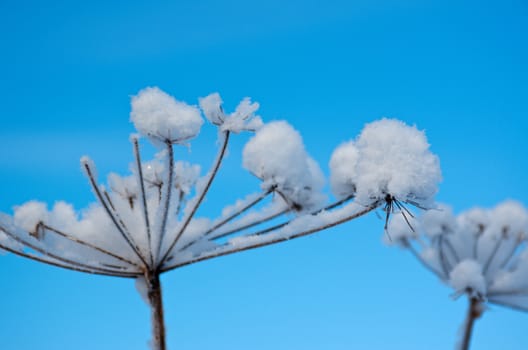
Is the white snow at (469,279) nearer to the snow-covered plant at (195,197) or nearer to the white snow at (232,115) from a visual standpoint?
the snow-covered plant at (195,197)

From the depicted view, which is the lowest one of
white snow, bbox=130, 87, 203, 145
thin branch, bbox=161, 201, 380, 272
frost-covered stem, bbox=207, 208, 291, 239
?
thin branch, bbox=161, 201, 380, 272

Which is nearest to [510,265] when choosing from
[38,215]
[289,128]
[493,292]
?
[493,292]

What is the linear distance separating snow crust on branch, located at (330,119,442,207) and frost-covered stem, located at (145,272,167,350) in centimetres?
188

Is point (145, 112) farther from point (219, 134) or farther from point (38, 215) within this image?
point (38, 215)

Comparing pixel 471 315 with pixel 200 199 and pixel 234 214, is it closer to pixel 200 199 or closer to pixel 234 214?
pixel 234 214

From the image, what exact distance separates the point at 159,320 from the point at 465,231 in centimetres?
834

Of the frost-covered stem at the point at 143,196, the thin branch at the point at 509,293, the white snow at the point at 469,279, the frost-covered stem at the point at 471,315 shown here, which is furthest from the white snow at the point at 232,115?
the thin branch at the point at 509,293

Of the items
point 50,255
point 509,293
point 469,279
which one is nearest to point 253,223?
point 50,255

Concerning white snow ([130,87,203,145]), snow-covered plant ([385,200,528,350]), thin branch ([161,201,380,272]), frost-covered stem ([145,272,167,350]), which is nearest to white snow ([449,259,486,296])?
snow-covered plant ([385,200,528,350])

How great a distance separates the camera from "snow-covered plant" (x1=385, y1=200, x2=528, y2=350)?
9039 millimetres

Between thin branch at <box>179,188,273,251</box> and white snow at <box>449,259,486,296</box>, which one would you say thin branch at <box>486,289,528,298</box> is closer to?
white snow at <box>449,259,486,296</box>

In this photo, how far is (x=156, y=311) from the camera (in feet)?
14.0

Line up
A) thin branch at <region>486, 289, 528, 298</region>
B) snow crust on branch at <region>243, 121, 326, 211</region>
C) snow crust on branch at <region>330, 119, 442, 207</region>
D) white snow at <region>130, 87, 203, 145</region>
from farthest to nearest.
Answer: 1. thin branch at <region>486, 289, 528, 298</region>
2. snow crust on branch at <region>243, 121, 326, 211</region>
3. white snow at <region>130, 87, 203, 145</region>
4. snow crust on branch at <region>330, 119, 442, 207</region>

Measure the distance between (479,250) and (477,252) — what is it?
0.21m
